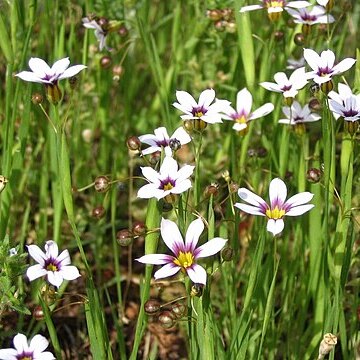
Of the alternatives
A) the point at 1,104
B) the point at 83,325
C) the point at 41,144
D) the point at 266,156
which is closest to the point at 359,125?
the point at 266,156

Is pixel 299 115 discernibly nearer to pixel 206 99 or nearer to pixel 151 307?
pixel 206 99

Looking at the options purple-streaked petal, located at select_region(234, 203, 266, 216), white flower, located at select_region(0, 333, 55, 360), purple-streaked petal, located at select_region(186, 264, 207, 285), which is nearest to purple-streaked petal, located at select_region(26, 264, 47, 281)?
white flower, located at select_region(0, 333, 55, 360)

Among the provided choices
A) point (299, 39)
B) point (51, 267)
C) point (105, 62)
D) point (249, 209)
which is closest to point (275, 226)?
point (249, 209)

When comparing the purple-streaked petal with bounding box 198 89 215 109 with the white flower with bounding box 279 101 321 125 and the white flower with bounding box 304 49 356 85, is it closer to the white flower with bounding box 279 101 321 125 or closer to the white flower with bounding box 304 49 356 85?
the white flower with bounding box 304 49 356 85

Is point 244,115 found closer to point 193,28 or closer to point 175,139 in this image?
point 175,139

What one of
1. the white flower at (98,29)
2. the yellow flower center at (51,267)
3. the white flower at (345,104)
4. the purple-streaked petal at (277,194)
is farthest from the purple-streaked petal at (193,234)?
the white flower at (98,29)

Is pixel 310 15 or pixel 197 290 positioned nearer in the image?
pixel 197 290

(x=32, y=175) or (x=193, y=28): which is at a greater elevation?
(x=193, y=28)
